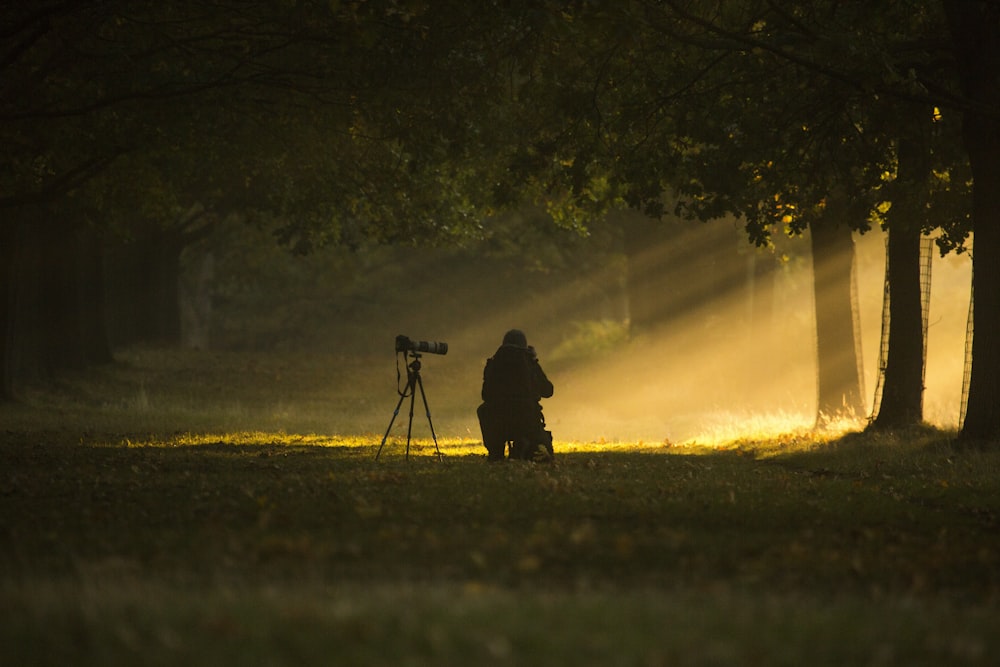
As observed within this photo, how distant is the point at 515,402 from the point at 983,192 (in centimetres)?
674

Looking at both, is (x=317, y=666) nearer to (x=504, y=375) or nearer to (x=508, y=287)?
(x=504, y=375)

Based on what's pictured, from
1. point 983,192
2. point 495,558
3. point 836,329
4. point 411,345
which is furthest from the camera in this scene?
point 836,329

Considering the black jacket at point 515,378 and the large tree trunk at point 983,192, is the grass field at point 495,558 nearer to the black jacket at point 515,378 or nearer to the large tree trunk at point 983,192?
the large tree trunk at point 983,192

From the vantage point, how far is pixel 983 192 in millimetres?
16234

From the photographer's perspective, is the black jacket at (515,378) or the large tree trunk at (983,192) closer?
the large tree trunk at (983,192)

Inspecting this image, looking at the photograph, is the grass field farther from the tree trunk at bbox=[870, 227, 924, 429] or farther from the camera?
the tree trunk at bbox=[870, 227, 924, 429]

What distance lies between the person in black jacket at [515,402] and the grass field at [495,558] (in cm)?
60

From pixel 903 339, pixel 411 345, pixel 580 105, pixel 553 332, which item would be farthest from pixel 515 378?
pixel 553 332

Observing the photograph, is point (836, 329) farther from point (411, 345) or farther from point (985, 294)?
point (411, 345)

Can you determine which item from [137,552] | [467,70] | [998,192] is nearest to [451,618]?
[137,552]

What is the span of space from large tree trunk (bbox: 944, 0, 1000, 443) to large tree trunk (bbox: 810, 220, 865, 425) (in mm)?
7318

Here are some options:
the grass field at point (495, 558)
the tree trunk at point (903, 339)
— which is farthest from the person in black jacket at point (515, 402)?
the tree trunk at point (903, 339)

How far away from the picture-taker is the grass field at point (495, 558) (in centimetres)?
506

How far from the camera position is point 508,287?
6419 centimetres
